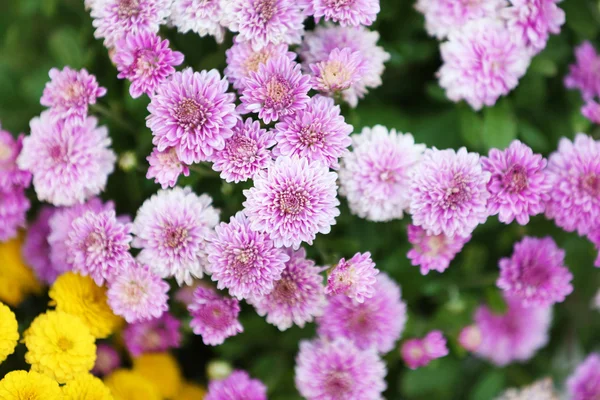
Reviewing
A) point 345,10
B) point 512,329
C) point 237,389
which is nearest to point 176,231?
point 237,389

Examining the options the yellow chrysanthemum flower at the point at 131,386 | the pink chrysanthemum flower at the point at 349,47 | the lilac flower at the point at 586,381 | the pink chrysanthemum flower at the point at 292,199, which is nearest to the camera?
the pink chrysanthemum flower at the point at 292,199

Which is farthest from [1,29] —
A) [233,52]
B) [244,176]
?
[244,176]

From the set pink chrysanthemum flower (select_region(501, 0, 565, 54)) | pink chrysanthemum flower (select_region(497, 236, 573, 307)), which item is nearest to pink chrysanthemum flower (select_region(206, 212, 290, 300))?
pink chrysanthemum flower (select_region(497, 236, 573, 307))

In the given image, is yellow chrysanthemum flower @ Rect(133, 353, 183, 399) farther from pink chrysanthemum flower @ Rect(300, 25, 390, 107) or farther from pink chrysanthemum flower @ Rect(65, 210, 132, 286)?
pink chrysanthemum flower @ Rect(300, 25, 390, 107)

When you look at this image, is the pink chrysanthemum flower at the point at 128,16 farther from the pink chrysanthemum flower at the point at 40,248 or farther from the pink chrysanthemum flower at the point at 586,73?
the pink chrysanthemum flower at the point at 586,73

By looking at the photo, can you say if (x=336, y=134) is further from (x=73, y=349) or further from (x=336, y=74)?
(x=73, y=349)

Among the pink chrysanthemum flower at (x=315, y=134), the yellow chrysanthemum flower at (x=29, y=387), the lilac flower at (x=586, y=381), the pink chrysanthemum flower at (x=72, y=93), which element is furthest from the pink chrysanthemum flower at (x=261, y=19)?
the lilac flower at (x=586, y=381)

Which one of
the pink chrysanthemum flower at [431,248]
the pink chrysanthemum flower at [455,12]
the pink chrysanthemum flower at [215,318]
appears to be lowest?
the pink chrysanthemum flower at [215,318]
